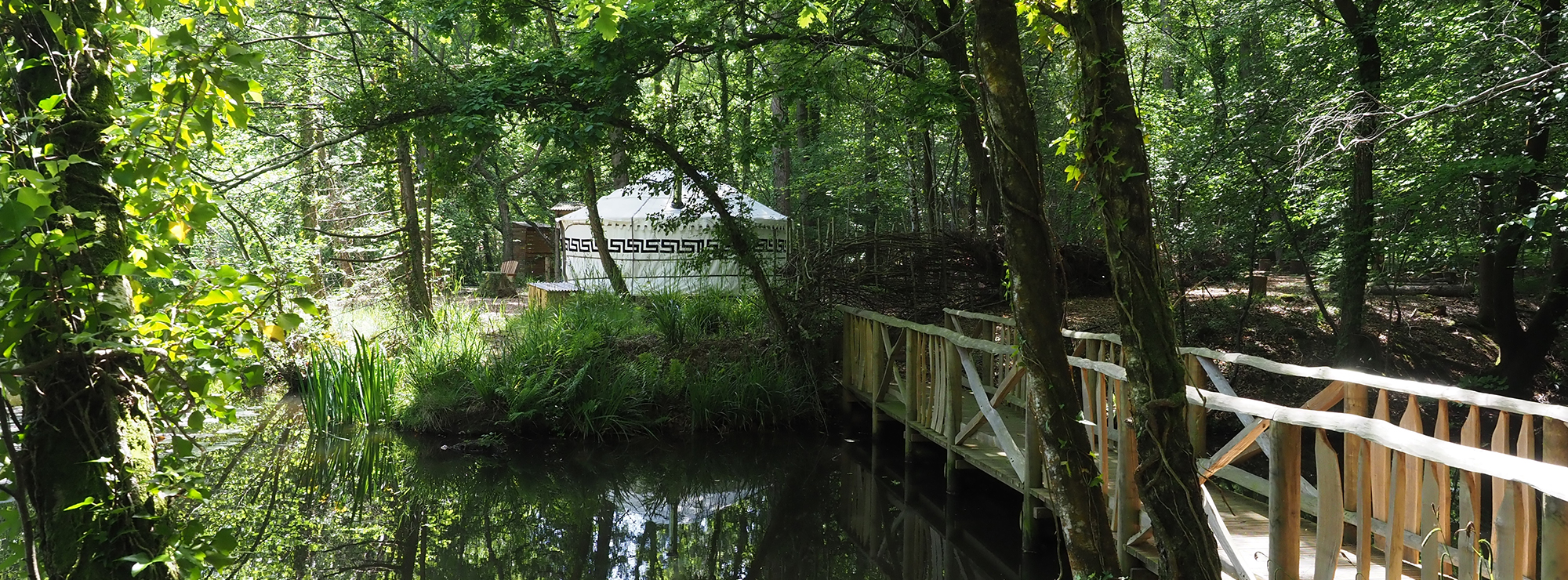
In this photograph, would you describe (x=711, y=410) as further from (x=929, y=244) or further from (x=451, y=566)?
(x=451, y=566)

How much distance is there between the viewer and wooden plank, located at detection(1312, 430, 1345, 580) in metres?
2.83

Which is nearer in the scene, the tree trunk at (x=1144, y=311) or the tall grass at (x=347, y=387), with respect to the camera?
the tree trunk at (x=1144, y=311)

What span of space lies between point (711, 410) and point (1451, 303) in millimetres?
10126

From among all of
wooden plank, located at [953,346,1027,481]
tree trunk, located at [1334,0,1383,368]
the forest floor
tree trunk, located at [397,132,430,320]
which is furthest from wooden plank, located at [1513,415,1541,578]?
tree trunk, located at [397,132,430,320]

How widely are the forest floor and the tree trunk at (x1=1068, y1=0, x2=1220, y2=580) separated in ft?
20.3

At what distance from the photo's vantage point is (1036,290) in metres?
3.51

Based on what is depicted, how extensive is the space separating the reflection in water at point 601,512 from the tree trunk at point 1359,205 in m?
4.09

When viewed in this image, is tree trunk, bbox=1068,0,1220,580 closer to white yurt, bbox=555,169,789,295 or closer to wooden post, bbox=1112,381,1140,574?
wooden post, bbox=1112,381,1140,574

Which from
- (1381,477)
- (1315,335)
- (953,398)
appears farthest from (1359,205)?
(1381,477)

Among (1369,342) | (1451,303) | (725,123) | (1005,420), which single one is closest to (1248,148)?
(1369,342)

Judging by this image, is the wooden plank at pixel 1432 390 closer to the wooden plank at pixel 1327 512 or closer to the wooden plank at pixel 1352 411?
the wooden plank at pixel 1352 411

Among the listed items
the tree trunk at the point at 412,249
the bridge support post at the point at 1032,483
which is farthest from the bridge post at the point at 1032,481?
the tree trunk at the point at 412,249

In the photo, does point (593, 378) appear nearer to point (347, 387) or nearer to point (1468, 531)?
point (347, 387)

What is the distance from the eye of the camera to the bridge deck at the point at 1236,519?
3.59m
